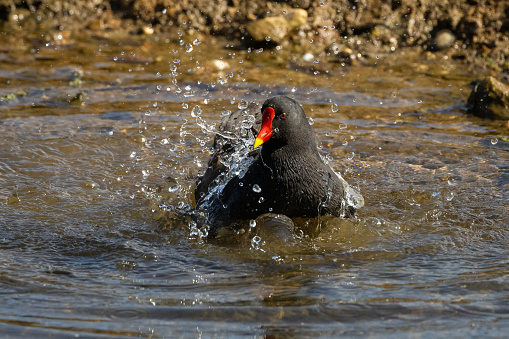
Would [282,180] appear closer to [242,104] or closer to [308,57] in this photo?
[242,104]

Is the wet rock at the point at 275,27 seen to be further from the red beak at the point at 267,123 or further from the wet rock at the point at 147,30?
the red beak at the point at 267,123

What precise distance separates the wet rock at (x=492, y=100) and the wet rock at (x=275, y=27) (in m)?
2.72

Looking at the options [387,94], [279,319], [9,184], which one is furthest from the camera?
[387,94]

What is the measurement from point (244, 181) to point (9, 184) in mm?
2154

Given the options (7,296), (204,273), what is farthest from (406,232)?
(7,296)

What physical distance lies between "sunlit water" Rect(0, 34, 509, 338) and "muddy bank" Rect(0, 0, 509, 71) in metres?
0.43

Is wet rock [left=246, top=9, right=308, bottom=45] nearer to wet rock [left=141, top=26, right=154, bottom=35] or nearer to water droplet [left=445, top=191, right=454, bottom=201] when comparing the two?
wet rock [left=141, top=26, right=154, bottom=35]

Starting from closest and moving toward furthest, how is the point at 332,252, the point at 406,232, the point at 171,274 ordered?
the point at 171,274
the point at 332,252
the point at 406,232

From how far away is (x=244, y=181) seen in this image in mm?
4422

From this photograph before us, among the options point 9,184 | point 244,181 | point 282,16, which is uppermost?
point 282,16

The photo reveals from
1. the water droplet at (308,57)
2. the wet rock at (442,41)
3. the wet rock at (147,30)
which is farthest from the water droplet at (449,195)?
the wet rock at (147,30)

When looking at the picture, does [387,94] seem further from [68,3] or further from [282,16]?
[68,3]

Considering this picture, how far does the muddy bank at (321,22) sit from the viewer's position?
8.20 meters

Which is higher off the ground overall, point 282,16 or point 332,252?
point 282,16
